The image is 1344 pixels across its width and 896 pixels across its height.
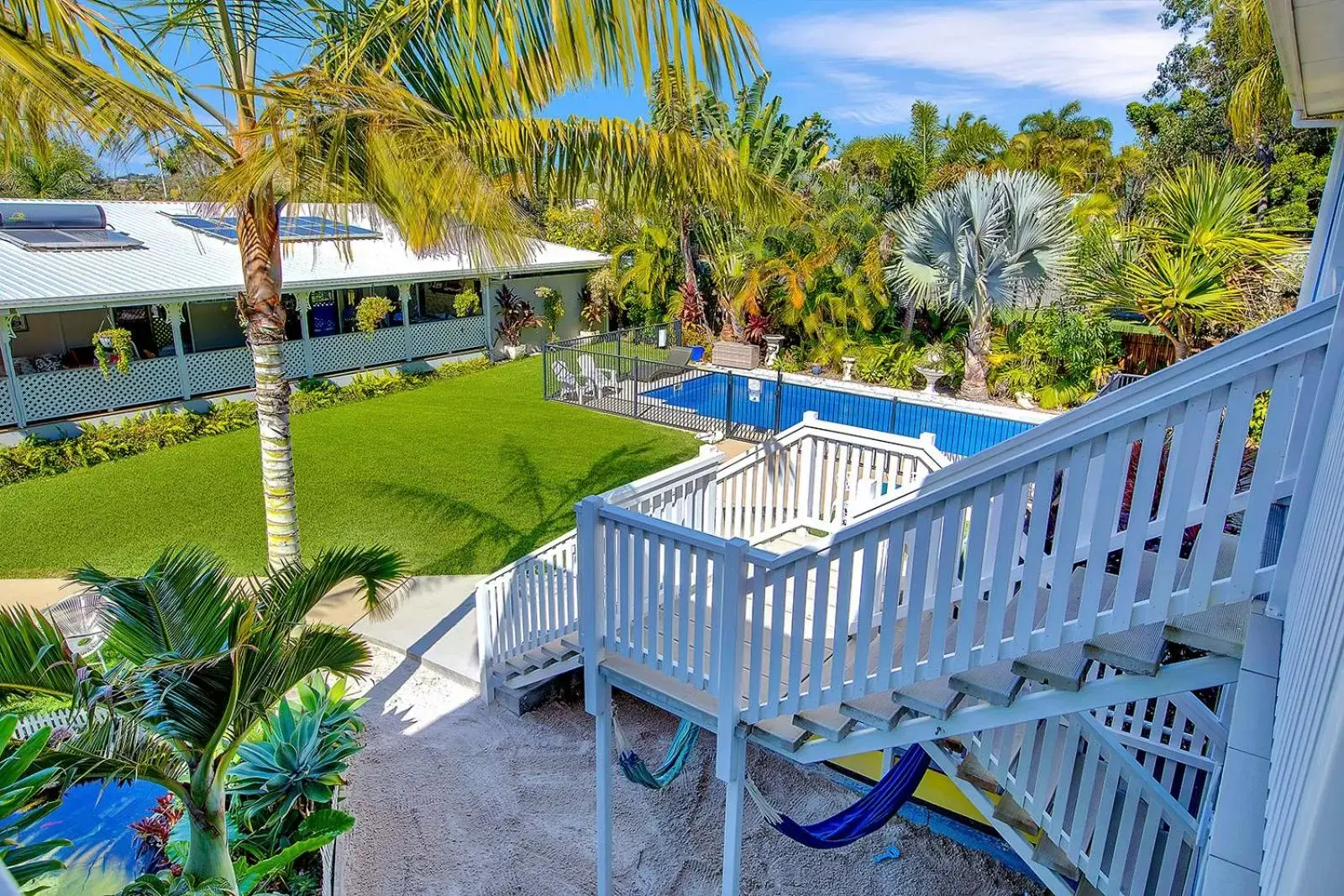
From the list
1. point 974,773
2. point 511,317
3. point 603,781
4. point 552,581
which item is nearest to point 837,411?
point 511,317

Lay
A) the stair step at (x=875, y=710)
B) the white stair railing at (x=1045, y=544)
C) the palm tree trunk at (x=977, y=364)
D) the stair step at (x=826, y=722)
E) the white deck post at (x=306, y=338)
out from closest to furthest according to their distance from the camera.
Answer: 1. the white stair railing at (x=1045, y=544)
2. the stair step at (x=875, y=710)
3. the stair step at (x=826, y=722)
4. the white deck post at (x=306, y=338)
5. the palm tree trunk at (x=977, y=364)

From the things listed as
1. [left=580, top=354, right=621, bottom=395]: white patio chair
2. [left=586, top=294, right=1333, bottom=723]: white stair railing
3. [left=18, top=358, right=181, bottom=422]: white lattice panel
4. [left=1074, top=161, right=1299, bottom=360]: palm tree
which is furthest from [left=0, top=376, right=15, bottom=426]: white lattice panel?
[left=1074, top=161, right=1299, bottom=360]: palm tree

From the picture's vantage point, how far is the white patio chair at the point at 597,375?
17.0 m

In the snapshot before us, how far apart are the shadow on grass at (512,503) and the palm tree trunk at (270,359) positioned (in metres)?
2.66

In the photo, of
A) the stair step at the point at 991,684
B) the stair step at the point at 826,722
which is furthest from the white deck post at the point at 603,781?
the stair step at the point at 991,684

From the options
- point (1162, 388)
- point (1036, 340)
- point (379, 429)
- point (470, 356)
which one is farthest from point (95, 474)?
point (1036, 340)

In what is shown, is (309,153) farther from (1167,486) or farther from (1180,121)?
(1180,121)

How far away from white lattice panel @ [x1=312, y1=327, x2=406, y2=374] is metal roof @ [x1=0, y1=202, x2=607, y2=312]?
1.41 m

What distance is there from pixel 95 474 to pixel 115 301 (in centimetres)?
284

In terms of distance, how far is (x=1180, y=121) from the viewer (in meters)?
25.6

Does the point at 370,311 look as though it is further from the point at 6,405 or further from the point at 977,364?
the point at 977,364

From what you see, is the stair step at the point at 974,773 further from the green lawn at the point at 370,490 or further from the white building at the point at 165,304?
the white building at the point at 165,304

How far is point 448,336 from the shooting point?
19.9 metres

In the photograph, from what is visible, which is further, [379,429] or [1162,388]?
[379,429]
